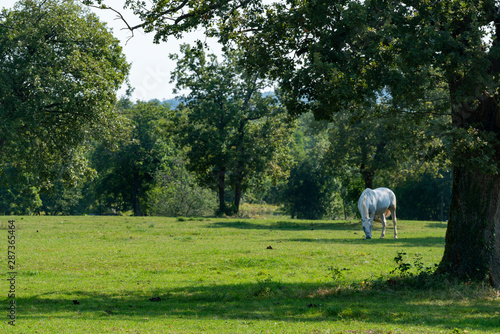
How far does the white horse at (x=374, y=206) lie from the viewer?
3183 cm

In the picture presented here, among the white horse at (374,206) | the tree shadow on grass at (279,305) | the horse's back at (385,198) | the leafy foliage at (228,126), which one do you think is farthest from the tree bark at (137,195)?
the tree shadow on grass at (279,305)

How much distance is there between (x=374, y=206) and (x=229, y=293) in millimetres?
20346

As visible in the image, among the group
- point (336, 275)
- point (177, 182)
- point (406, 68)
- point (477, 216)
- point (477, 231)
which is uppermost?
point (406, 68)

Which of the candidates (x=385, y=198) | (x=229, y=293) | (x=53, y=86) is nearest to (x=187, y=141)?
(x=53, y=86)

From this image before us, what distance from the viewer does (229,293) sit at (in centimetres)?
1427

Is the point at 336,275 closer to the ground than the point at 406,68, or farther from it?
closer to the ground

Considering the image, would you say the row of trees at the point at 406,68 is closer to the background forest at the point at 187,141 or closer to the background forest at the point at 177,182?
the background forest at the point at 187,141

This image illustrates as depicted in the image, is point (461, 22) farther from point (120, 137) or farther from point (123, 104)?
point (123, 104)

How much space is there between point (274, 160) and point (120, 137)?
18.0 meters

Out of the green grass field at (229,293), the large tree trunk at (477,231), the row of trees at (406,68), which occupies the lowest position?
the green grass field at (229,293)

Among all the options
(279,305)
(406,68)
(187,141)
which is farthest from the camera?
(187,141)

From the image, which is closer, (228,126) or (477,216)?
(477,216)

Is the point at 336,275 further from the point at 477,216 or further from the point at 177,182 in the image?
the point at 177,182

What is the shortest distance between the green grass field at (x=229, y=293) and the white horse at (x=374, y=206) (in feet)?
24.4
